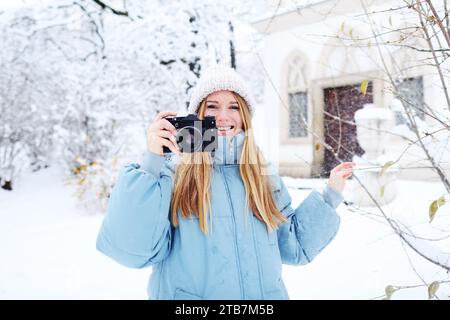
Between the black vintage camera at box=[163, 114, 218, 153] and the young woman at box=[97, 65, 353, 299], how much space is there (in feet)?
0.14

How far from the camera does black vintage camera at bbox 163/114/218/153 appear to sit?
1.39 metres

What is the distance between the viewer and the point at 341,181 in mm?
1598

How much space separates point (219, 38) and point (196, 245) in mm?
8126

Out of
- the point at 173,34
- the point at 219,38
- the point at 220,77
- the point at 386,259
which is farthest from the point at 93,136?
the point at 220,77

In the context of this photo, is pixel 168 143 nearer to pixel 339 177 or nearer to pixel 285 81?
pixel 339 177

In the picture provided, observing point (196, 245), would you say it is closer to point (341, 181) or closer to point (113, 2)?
point (341, 181)

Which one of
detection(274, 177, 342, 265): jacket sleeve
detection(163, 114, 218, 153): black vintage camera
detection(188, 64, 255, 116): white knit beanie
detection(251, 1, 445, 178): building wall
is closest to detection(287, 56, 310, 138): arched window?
detection(251, 1, 445, 178): building wall

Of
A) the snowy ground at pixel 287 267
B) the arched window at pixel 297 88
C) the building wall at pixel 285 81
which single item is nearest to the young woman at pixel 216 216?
the snowy ground at pixel 287 267

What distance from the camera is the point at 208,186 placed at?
4.78 ft

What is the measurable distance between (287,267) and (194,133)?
2.94 m

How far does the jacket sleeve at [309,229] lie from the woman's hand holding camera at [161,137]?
1.91ft

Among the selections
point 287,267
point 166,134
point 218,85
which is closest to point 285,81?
point 287,267

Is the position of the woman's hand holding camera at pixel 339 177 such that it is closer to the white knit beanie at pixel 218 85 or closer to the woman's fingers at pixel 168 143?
the white knit beanie at pixel 218 85

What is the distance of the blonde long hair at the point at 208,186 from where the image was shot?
55.5 inches
